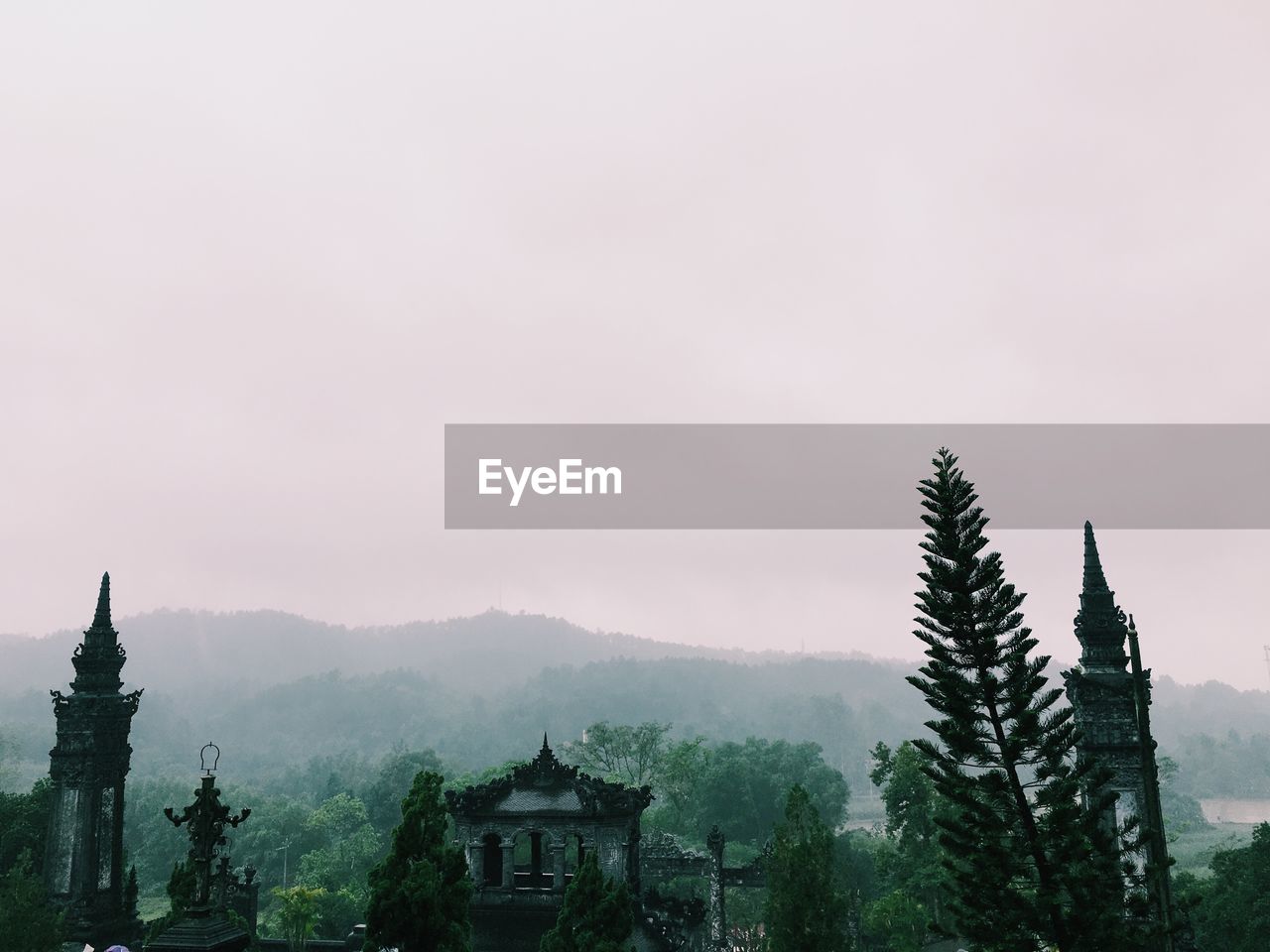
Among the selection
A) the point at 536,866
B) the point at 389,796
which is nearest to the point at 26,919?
the point at 536,866

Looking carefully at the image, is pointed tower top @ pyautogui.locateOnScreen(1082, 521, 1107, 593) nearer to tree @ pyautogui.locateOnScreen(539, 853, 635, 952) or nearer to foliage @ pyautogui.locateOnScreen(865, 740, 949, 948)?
tree @ pyautogui.locateOnScreen(539, 853, 635, 952)

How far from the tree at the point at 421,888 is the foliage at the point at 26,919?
37.6ft

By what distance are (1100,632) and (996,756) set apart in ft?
22.8

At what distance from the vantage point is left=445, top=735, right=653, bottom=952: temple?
1371 inches

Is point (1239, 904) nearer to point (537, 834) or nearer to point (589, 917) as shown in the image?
point (537, 834)

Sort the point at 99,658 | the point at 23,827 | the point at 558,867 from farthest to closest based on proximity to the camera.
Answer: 1. the point at 23,827
2. the point at 558,867
3. the point at 99,658

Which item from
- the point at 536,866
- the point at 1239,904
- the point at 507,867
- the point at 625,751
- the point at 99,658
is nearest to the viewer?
the point at 99,658

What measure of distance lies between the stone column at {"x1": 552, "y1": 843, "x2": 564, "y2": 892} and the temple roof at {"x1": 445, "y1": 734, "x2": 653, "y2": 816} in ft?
3.97

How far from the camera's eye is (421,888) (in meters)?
22.0

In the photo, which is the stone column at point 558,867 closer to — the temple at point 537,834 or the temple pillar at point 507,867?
the temple at point 537,834

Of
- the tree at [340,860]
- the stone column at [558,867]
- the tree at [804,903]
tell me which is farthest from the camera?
the tree at [340,860]

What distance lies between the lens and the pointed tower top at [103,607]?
1368 inches

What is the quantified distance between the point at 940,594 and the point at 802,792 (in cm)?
974

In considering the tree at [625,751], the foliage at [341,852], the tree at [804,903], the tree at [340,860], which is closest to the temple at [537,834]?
the tree at [340,860]
